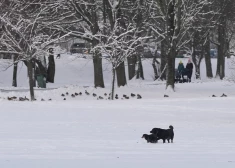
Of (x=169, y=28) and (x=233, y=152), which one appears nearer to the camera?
(x=233, y=152)

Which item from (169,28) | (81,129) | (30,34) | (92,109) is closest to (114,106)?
(92,109)

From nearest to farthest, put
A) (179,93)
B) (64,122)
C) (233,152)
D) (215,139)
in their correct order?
(233,152)
(215,139)
(64,122)
(179,93)

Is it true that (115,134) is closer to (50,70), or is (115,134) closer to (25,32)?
(25,32)

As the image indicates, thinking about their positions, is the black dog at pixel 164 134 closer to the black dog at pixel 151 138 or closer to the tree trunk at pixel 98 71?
the black dog at pixel 151 138

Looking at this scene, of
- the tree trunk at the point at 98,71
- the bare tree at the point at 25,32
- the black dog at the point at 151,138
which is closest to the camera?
the black dog at the point at 151,138

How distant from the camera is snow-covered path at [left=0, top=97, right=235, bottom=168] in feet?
28.7

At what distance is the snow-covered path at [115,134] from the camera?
8.74 m

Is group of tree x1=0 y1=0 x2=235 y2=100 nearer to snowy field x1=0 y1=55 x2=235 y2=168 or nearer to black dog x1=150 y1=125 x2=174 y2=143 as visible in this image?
snowy field x1=0 y1=55 x2=235 y2=168

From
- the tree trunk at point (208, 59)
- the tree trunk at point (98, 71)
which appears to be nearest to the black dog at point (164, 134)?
the tree trunk at point (98, 71)

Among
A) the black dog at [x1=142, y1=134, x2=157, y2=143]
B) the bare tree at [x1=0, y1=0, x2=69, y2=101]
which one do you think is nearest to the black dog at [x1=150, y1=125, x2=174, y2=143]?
the black dog at [x1=142, y1=134, x2=157, y2=143]

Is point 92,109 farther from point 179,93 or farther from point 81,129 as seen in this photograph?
point 179,93

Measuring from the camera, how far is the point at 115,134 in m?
12.8

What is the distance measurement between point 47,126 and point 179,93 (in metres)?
14.5

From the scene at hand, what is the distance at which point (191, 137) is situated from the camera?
12320 millimetres
